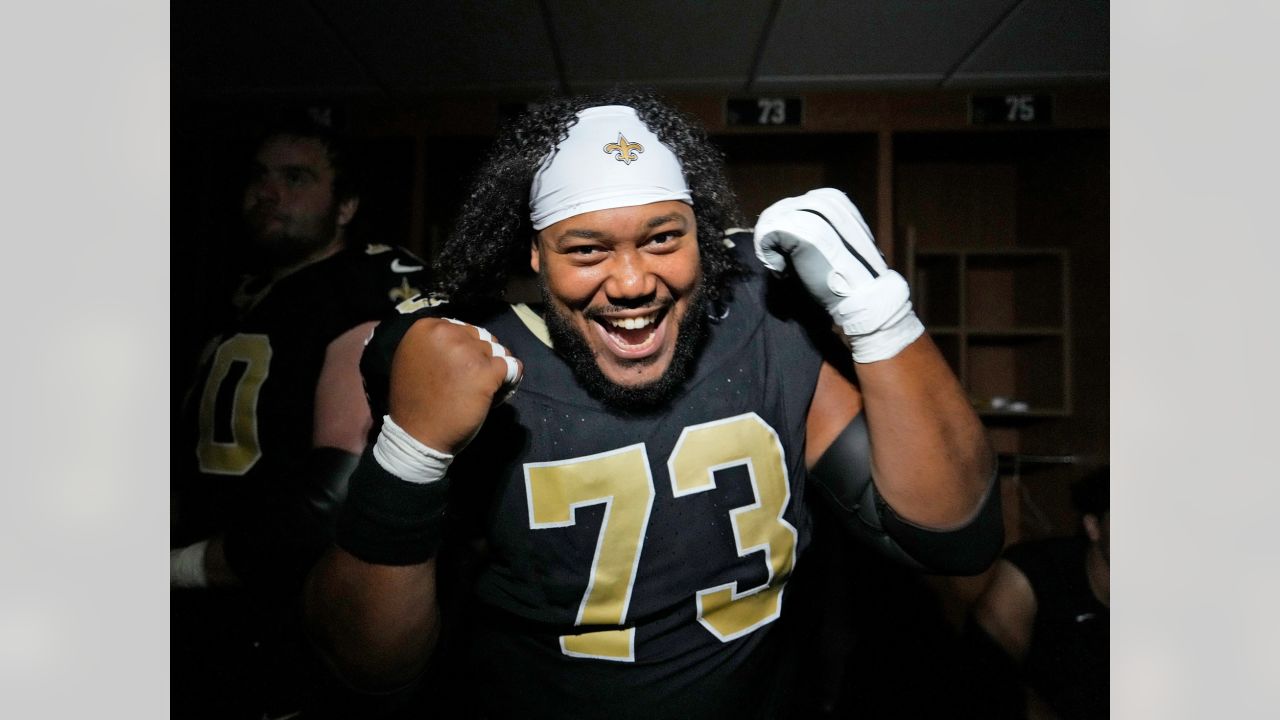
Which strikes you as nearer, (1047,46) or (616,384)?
(616,384)

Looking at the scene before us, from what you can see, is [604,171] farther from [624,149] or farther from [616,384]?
[616,384]

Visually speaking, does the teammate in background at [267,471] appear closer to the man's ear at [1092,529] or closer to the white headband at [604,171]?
the white headband at [604,171]

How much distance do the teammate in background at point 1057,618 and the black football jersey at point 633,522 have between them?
2.32ft

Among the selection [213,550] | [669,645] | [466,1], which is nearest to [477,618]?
[669,645]

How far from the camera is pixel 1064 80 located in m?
2.21

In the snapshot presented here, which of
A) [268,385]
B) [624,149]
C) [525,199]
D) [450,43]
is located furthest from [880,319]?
[450,43]

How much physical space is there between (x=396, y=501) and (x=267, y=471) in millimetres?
590

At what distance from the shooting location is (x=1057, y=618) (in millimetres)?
1438

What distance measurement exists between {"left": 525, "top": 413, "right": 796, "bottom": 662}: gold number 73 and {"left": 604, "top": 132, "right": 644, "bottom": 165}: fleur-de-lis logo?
0.34 meters

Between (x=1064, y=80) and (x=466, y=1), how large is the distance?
1673mm

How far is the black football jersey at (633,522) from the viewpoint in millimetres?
944

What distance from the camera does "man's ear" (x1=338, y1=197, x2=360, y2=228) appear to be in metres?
1.53

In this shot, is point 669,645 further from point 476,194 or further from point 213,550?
point 213,550

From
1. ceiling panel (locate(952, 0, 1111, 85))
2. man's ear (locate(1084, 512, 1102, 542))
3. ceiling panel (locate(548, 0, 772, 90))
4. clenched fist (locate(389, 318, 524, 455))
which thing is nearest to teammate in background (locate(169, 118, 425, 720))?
clenched fist (locate(389, 318, 524, 455))
